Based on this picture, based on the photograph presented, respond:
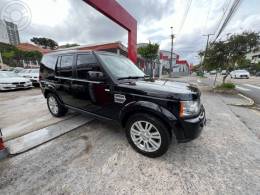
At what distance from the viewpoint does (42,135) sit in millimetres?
3068

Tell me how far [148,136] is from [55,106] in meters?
3.08

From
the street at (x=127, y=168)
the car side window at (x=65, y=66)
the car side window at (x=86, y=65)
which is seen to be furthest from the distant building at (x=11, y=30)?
the street at (x=127, y=168)

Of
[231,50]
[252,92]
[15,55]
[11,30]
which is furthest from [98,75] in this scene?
[15,55]

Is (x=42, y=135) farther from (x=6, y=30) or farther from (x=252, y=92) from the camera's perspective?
(x=6, y=30)

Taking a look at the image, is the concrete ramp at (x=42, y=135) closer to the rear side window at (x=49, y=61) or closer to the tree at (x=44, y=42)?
the rear side window at (x=49, y=61)

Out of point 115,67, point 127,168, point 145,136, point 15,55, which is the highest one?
point 15,55

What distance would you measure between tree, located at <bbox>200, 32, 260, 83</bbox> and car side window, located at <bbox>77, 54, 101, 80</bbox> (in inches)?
368

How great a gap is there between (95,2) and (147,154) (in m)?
5.99

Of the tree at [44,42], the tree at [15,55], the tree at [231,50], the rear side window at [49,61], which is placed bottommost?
the rear side window at [49,61]

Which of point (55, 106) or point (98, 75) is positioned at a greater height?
point (98, 75)

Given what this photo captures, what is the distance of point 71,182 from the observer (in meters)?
1.86

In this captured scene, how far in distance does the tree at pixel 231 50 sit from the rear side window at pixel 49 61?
384 inches

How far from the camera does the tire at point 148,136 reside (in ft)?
7.05

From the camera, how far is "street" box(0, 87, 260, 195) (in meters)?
1.78
